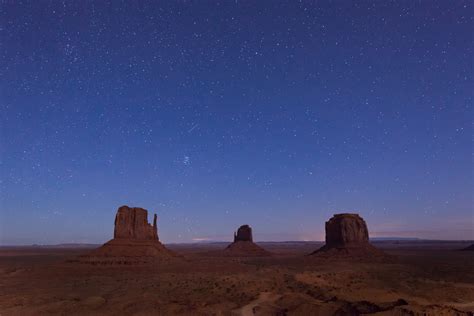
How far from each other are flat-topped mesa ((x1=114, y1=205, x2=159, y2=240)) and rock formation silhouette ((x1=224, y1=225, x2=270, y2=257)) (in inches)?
1970

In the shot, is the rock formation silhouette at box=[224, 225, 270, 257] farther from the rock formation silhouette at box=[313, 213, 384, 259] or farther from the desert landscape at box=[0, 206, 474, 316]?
the desert landscape at box=[0, 206, 474, 316]

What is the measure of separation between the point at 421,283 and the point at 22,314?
1726 inches

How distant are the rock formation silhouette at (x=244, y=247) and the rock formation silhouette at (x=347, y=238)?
3293 cm

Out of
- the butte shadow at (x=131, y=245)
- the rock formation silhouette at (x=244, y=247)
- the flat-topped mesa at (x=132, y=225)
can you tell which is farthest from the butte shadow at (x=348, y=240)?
the flat-topped mesa at (x=132, y=225)

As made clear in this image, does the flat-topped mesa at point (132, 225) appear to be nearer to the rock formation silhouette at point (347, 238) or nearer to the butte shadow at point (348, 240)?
the butte shadow at point (348, 240)

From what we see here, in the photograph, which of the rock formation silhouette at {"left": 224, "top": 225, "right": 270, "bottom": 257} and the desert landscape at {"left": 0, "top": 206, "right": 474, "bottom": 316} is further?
the rock formation silhouette at {"left": 224, "top": 225, "right": 270, "bottom": 257}

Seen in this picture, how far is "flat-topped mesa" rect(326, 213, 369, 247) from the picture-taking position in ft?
308

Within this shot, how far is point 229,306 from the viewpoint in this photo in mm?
28531

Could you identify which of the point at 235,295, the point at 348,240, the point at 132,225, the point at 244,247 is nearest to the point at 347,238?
the point at 348,240

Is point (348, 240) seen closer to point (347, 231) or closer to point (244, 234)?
point (347, 231)

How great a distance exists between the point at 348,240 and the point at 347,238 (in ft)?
1.99

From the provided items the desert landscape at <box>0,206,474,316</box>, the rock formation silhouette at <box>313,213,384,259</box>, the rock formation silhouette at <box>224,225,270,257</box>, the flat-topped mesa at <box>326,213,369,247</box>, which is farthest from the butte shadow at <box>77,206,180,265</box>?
the rock formation silhouette at <box>224,225,270,257</box>

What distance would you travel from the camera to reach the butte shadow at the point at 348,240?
285 ft

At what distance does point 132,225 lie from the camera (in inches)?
3014
